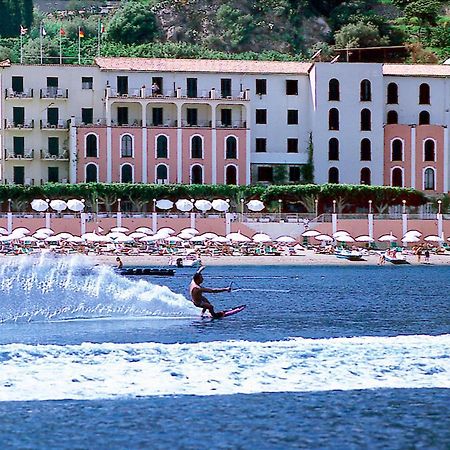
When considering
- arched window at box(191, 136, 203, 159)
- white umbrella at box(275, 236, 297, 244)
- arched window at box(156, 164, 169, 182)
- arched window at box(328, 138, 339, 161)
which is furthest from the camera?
arched window at box(328, 138, 339, 161)

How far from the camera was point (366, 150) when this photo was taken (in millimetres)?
85250

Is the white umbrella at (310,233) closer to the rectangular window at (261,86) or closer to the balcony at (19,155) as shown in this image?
the rectangular window at (261,86)

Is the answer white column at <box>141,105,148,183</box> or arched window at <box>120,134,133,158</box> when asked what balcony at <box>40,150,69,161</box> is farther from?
white column at <box>141,105,148,183</box>

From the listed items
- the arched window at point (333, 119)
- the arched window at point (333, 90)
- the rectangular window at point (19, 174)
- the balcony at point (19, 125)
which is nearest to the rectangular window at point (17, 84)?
the balcony at point (19, 125)

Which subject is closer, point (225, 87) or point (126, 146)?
point (126, 146)

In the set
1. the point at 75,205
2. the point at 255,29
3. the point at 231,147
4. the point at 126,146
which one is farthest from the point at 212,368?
the point at 255,29

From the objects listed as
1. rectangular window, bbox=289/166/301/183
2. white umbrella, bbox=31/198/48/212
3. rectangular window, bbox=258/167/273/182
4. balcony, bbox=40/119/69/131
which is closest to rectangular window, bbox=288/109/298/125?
rectangular window, bbox=289/166/301/183

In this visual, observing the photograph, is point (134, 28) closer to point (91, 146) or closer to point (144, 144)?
point (144, 144)

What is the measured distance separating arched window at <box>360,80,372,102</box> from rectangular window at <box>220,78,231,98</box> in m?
9.78

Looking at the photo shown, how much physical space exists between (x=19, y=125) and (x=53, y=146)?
9.37ft

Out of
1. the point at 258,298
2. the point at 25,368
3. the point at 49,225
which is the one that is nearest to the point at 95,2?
the point at 49,225

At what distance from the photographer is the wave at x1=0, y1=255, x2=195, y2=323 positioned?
33688 mm

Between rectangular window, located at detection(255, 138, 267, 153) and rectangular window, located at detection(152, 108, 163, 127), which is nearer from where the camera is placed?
rectangular window, located at detection(152, 108, 163, 127)

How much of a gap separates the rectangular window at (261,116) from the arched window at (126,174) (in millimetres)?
10441
